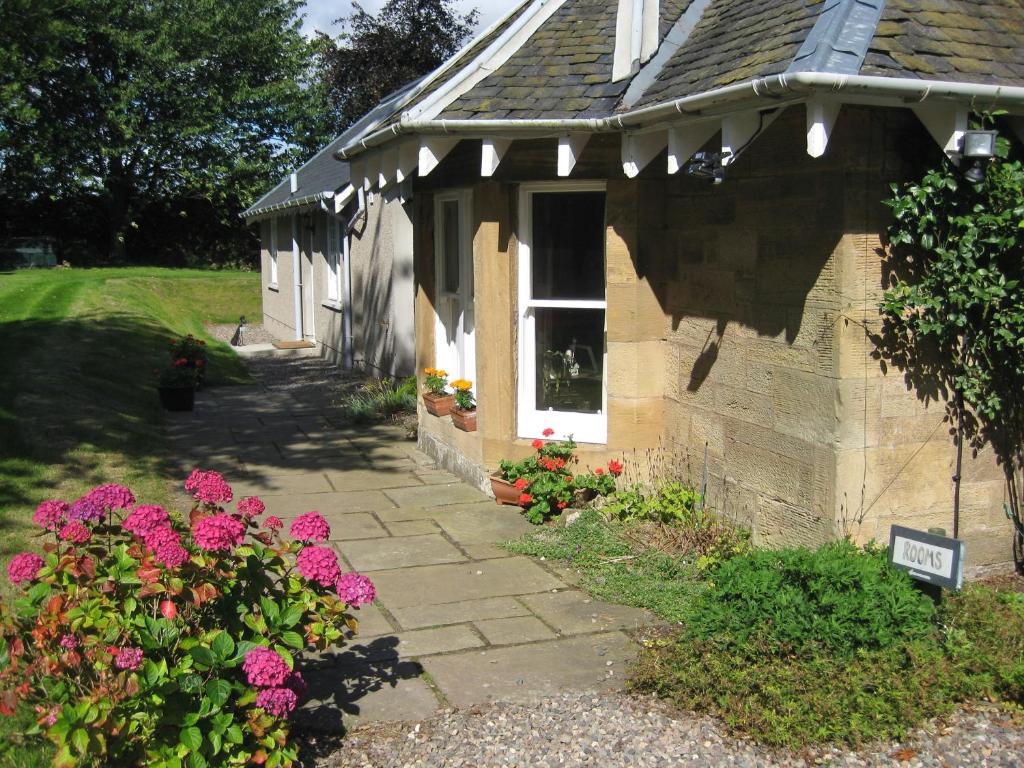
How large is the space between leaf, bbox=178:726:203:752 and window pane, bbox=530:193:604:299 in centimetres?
512

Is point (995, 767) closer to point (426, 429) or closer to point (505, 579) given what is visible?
point (505, 579)

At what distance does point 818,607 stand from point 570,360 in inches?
147

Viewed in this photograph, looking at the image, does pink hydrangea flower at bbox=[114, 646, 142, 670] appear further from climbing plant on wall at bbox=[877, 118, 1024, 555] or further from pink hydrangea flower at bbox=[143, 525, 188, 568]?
climbing plant on wall at bbox=[877, 118, 1024, 555]

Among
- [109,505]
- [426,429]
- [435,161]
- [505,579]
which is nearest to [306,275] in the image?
[426,429]

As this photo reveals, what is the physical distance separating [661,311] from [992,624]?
11.1ft

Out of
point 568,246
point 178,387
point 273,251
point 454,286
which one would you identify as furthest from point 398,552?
point 273,251

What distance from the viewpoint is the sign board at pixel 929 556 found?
4242 mm

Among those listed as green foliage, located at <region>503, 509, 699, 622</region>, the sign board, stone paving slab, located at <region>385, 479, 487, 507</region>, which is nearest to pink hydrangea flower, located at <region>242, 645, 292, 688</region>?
green foliage, located at <region>503, 509, 699, 622</region>

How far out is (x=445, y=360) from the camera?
9578 millimetres

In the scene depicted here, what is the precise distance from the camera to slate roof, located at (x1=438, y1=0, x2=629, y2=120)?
23.2 feet

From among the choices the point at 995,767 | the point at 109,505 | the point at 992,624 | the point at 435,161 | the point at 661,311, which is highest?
the point at 435,161

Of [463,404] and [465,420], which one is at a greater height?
[463,404]

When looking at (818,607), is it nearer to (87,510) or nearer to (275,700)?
(275,700)

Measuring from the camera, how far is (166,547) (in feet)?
11.1
